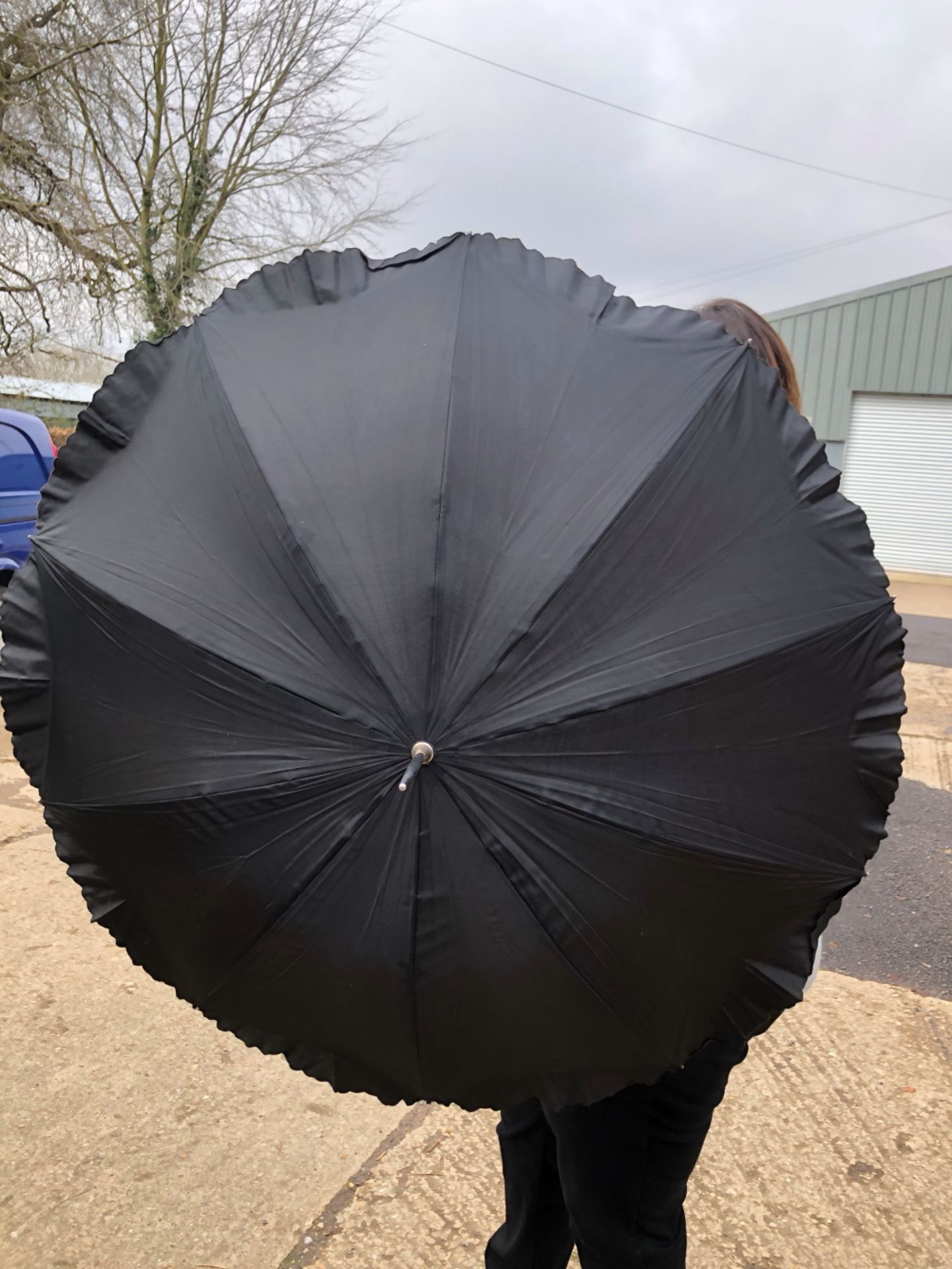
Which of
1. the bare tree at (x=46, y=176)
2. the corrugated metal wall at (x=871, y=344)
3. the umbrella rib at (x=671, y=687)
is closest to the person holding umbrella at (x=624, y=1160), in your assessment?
the umbrella rib at (x=671, y=687)

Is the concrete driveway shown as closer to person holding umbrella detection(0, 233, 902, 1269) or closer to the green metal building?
person holding umbrella detection(0, 233, 902, 1269)

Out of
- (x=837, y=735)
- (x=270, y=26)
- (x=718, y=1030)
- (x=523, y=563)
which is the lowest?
(x=718, y=1030)

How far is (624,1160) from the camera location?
5.46 ft

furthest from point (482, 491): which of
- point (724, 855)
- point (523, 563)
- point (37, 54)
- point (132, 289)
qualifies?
point (132, 289)

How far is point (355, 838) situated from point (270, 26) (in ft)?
61.8

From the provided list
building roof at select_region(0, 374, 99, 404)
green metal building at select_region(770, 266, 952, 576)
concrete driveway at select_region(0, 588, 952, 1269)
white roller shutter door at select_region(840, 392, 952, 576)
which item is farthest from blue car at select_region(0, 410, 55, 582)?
white roller shutter door at select_region(840, 392, 952, 576)

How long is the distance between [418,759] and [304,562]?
0.30 m

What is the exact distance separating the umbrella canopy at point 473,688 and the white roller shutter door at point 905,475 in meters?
18.7

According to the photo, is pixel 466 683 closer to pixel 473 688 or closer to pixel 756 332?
pixel 473 688

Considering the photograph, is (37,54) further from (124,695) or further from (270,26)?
(124,695)

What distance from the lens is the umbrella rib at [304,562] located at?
3.91 feet

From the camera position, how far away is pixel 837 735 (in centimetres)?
130

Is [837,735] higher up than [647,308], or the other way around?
[647,308]

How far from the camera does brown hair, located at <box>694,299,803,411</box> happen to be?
6.23 ft
